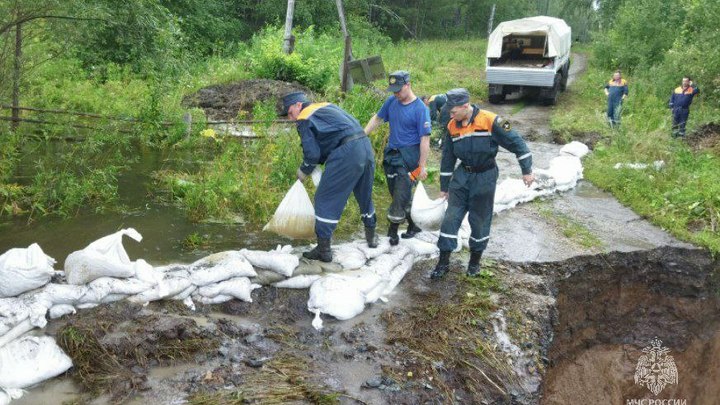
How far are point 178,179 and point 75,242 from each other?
63.4 inches

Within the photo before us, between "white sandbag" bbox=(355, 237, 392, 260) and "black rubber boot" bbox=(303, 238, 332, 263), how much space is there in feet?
1.27

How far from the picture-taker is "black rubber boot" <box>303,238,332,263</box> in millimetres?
4668

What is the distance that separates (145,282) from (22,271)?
732 millimetres

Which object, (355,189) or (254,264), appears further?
(355,189)

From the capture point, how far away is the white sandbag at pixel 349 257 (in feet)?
15.6

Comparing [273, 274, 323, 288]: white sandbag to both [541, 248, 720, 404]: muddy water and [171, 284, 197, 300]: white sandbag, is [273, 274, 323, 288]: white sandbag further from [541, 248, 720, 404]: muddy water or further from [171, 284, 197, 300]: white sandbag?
[541, 248, 720, 404]: muddy water

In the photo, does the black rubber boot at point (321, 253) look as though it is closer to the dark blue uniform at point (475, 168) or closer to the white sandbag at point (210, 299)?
the white sandbag at point (210, 299)

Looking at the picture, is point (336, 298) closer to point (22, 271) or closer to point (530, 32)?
point (22, 271)

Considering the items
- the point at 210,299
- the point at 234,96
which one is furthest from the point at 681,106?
the point at 210,299

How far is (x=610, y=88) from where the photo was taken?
11609mm

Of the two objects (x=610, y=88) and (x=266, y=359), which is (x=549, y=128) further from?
(x=266, y=359)

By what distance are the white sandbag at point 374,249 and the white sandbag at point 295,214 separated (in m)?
0.45

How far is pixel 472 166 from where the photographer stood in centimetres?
459

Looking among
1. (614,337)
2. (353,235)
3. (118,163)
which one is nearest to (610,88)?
(614,337)
